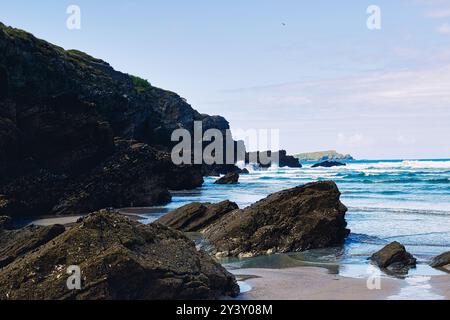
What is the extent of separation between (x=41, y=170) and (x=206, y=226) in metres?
14.0

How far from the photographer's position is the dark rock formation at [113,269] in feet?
30.7

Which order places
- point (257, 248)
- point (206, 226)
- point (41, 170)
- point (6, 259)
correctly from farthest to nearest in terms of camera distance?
point (41, 170) → point (206, 226) → point (257, 248) → point (6, 259)

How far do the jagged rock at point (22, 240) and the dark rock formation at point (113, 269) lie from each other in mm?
4113

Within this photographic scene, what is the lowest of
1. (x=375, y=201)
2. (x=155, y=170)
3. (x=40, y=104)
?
(x=375, y=201)

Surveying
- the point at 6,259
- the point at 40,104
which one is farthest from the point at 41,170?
the point at 6,259

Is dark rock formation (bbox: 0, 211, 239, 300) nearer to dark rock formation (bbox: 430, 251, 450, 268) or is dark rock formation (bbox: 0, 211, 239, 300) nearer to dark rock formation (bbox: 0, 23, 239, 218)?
dark rock formation (bbox: 430, 251, 450, 268)

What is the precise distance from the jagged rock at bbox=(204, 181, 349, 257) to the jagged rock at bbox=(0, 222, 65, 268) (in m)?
5.50

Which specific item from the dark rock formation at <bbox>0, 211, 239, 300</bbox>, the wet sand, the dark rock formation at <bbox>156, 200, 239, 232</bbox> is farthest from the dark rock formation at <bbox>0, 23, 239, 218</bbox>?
the wet sand

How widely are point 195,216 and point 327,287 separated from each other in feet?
36.8

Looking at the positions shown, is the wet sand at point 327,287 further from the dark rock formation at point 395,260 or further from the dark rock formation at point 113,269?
the dark rock formation at point 395,260

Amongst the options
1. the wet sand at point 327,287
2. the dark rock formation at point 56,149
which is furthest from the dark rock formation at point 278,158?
the wet sand at point 327,287

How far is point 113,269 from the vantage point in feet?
31.3
